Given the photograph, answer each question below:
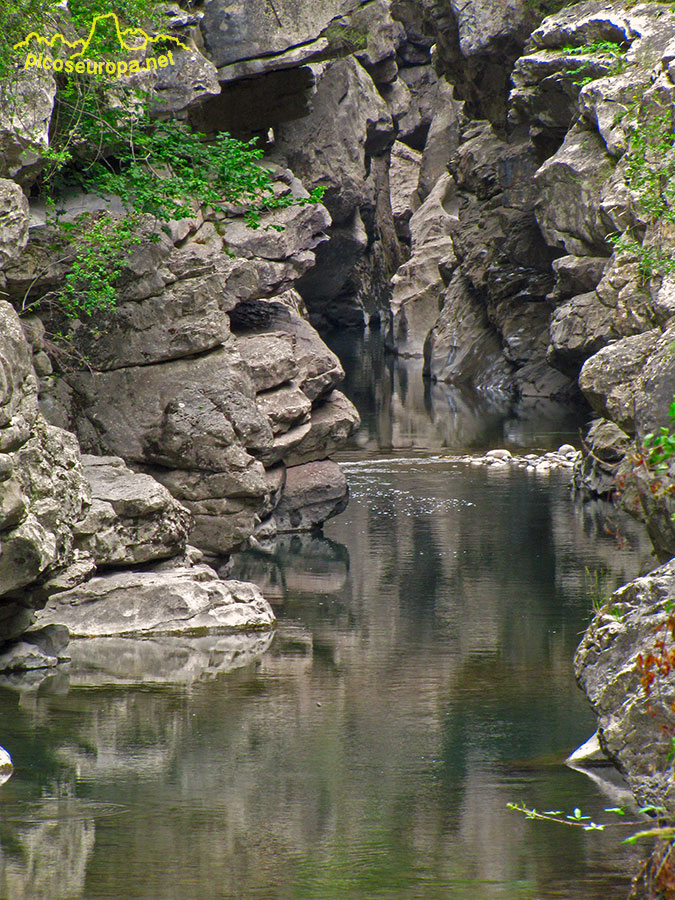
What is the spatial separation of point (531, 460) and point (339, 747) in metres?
23.7

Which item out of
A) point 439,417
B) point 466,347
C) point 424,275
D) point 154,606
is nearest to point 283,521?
point 154,606

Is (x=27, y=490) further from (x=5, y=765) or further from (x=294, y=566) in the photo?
(x=294, y=566)

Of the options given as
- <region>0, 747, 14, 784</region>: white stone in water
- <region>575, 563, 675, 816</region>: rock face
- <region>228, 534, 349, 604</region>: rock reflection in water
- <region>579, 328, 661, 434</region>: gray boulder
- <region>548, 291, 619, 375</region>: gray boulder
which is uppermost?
<region>548, 291, 619, 375</region>: gray boulder

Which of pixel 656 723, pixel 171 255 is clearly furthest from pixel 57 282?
pixel 656 723

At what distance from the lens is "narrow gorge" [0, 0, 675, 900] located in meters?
10.6

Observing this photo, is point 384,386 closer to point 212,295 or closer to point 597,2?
point 597,2

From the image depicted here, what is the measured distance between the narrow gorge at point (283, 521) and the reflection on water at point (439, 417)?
1.45ft

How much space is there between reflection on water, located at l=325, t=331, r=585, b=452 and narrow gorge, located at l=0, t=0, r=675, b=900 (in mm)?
441

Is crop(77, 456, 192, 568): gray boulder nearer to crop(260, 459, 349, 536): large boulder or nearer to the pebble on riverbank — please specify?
crop(260, 459, 349, 536): large boulder

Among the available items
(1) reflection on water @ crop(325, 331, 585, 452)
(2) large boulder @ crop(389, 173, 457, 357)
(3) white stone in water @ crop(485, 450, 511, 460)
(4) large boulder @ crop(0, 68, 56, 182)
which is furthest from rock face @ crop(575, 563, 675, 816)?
(2) large boulder @ crop(389, 173, 457, 357)

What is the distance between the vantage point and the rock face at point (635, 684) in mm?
9164

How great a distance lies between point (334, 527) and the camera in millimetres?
28281

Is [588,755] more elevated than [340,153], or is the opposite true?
[340,153]

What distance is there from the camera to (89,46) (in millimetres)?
22703
